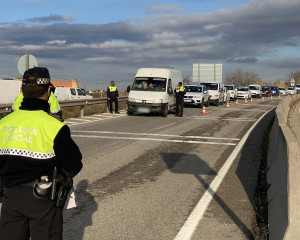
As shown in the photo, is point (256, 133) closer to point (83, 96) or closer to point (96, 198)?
point (96, 198)

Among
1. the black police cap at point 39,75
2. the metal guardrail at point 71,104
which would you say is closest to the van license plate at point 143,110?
the metal guardrail at point 71,104

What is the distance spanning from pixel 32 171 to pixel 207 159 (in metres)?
7.38

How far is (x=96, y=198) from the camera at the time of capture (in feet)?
20.5

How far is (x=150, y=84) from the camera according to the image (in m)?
21.0

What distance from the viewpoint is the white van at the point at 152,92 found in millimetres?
20125

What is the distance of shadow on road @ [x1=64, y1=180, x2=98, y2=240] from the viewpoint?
480 cm

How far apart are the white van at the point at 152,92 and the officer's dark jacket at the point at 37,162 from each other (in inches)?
678

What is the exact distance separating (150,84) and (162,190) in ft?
47.4

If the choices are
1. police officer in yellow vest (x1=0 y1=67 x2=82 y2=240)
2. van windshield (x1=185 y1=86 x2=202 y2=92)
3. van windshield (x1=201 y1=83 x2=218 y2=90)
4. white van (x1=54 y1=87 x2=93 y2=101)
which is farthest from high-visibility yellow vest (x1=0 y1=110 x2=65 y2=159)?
van windshield (x1=201 y1=83 x2=218 y2=90)

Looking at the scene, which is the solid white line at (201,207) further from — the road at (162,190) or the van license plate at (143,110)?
the van license plate at (143,110)

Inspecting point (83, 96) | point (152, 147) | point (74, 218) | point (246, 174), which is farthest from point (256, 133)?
point (83, 96)

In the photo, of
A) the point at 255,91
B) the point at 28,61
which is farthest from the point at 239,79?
the point at 28,61

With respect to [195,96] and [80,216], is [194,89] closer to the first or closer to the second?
[195,96]

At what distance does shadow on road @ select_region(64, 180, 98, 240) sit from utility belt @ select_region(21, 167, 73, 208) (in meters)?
2.03
